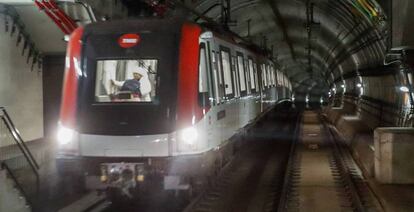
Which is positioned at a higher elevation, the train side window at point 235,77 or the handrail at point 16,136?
the train side window at point 235,77

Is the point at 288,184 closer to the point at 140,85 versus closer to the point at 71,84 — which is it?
the point at 140,85

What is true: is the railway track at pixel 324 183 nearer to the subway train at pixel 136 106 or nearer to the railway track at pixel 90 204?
the subway train at pixel 136 106

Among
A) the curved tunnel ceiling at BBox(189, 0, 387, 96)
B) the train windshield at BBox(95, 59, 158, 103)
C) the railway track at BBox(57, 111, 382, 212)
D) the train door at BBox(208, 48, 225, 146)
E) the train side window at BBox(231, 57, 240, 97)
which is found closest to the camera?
the train windshield at BBox(95, 59, 158, 103)

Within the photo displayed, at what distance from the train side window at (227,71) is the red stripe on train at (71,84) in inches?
107

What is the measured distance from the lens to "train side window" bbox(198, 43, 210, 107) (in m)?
8.98

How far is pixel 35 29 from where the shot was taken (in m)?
14.2

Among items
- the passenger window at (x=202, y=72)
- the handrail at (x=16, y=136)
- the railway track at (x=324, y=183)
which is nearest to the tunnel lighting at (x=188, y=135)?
the passenger window at (x=202, y=72)

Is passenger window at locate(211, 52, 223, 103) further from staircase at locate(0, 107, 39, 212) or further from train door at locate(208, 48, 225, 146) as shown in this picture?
staircase at locate(0, 107, 39, 212)

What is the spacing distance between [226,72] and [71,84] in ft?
10.7

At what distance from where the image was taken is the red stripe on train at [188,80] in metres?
8.64

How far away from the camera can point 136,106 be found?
8.78m

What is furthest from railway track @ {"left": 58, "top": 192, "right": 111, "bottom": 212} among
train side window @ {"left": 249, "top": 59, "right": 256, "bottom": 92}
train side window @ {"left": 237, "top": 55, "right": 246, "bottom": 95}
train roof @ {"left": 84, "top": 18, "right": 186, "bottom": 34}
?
train side window @ {"left": 249, "top": 59, "right": 256, "bottom": 92}

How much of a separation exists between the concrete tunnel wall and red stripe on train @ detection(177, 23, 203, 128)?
6.07m

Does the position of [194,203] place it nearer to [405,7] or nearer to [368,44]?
[405,7]
